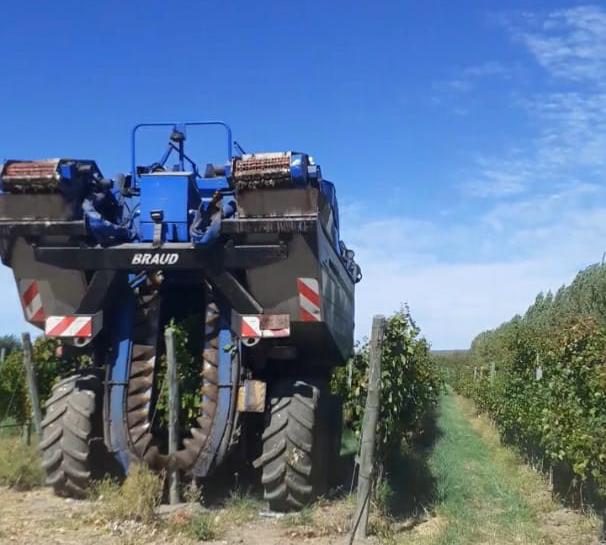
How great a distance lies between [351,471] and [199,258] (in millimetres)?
3651

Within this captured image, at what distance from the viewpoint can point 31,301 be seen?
781cm

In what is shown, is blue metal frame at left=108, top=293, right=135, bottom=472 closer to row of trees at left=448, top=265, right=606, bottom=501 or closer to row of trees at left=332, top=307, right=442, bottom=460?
row of trees at left=332, top=307, right=442, bottom=460

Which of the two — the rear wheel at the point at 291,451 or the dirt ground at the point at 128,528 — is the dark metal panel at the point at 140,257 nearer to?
the rear wheel at the point at 291,451

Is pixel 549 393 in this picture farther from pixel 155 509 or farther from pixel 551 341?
pixel 155 509

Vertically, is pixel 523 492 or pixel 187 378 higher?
pixel 187 378

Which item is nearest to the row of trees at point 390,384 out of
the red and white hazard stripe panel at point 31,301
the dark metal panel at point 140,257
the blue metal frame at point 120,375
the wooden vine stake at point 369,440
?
the wooden vine stake at point 369,440

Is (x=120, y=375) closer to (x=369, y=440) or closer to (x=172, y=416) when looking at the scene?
(x=172, y=416)

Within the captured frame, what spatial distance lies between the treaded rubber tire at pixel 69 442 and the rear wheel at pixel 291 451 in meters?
1.65

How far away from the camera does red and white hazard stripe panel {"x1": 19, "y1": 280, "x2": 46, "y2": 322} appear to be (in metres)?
7.70

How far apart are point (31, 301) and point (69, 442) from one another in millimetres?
1475

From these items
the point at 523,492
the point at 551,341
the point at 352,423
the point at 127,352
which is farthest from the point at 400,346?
the point at 127,352

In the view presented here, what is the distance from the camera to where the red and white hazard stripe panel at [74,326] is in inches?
295

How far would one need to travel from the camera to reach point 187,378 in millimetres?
7742

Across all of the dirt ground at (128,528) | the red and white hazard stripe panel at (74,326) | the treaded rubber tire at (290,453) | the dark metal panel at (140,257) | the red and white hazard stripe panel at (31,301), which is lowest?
the dirt ground at (128,528)
